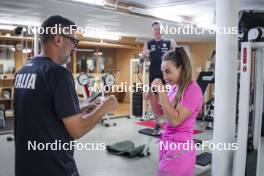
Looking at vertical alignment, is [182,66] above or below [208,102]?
above

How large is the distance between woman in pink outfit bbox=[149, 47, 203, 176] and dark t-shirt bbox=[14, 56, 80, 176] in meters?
0.64

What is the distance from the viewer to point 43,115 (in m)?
1.26

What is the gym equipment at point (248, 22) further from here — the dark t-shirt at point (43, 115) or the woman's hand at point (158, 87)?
the dark t-shirt at point (43, 115)

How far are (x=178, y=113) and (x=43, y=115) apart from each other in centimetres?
79

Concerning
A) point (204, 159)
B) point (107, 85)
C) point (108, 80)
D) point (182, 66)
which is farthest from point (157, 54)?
point (108, 80)

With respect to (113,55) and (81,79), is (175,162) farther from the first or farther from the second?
(113,55)

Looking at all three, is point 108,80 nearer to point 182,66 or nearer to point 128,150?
point 128,150

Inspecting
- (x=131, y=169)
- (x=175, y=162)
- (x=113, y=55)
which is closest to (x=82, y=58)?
(x=113, y=55)

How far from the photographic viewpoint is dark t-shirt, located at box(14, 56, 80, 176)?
1.24m

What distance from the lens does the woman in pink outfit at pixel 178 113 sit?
167cm

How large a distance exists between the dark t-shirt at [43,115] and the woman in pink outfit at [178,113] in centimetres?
64

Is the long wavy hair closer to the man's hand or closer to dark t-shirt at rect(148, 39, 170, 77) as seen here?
the man's hand

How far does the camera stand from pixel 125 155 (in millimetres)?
4285

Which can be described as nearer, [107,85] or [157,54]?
[157,54]
